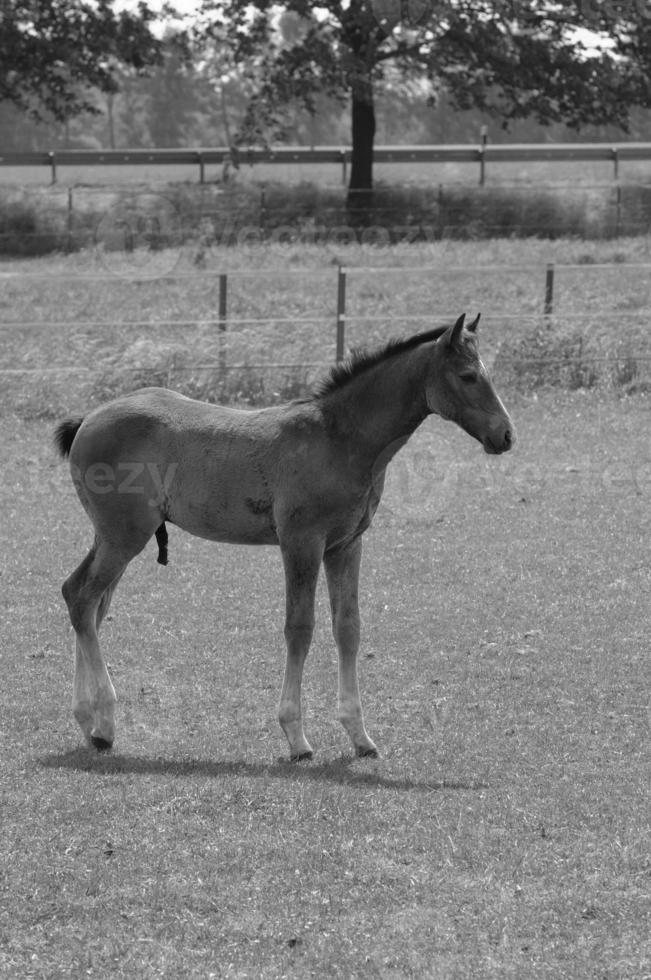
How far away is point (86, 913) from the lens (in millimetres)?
5453

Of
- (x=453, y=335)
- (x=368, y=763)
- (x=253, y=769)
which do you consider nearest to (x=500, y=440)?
(x=453, y=335)

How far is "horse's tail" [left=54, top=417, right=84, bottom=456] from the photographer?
812 centimetres

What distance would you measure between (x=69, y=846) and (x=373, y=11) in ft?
92.5

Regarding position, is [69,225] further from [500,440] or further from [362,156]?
[500,440]

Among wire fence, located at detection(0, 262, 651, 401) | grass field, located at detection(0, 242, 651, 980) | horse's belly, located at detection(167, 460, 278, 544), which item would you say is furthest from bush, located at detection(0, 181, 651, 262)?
horse's belly, located at detection(167, 460, 278, 544)

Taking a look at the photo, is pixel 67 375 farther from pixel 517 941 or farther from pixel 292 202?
pixel 292 202

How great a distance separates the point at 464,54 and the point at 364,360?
88.2 ft

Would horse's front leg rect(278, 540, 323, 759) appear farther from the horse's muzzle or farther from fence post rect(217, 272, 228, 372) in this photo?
fence post rect(217, 272, 228, 372)

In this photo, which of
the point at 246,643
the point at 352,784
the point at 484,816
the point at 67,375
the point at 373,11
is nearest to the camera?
the point at 484,816

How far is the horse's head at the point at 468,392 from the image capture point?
23.5ft

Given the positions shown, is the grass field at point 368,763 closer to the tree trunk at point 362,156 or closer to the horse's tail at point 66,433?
the horse's tail at point 66,433

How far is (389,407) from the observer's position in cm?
748

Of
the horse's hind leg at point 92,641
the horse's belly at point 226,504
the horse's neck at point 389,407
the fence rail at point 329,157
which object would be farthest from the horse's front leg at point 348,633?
the fence rail at point 329,157

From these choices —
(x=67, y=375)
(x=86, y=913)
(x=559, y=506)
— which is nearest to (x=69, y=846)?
(x=86, y=913)
